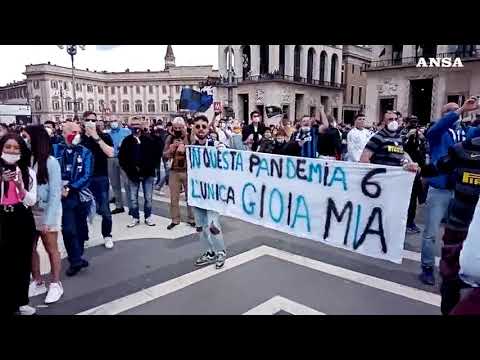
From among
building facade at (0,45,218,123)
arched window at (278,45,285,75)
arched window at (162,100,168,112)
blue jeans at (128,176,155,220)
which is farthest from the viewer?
arched window at (162,100,168,112)

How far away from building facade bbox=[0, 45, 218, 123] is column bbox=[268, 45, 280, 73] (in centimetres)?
3693

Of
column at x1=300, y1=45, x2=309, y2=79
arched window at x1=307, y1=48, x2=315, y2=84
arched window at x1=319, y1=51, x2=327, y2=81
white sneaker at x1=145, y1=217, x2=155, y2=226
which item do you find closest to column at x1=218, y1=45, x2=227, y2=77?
column at x1=300, y1=45, x2=309, y2=79

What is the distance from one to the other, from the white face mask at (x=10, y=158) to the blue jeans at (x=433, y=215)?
14.3 ft

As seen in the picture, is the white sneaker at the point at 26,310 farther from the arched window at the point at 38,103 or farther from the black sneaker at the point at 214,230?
the arched window at the point at 38,103

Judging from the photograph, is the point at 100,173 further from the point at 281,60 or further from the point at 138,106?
the point at 138,106

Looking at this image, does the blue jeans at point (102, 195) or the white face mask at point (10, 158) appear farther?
the blue jeans at point (102, 195)

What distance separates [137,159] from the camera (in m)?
6.45

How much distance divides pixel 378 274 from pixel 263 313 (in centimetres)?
168

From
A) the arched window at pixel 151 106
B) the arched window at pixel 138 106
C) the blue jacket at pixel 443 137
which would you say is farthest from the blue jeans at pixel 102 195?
the arched window at pixel 138 106

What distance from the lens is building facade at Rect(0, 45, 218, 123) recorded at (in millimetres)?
77938

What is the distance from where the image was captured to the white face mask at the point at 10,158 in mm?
3344

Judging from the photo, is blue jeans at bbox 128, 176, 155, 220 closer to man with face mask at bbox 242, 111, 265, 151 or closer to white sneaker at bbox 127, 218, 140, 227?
white sneaker at bbox 127, 218, 140, 227

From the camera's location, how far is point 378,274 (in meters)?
4.22
